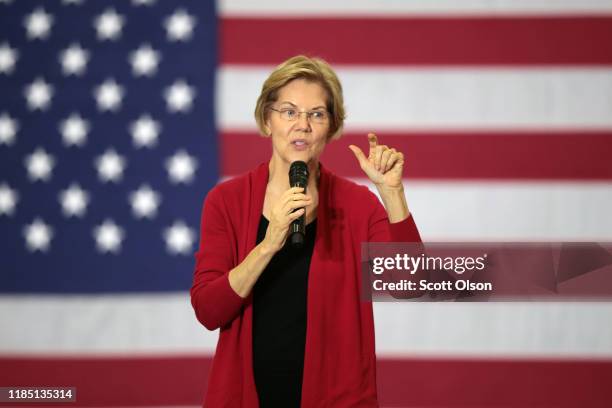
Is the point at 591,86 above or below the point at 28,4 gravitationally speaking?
Answer: below

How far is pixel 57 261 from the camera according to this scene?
218 cm

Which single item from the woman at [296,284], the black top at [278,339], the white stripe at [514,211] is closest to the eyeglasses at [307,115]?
the woman at [296,284]

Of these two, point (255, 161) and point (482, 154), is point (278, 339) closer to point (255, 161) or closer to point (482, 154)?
point (255, 161)

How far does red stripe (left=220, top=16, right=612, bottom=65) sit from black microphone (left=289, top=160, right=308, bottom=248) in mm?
1167

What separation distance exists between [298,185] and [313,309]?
0.22 m

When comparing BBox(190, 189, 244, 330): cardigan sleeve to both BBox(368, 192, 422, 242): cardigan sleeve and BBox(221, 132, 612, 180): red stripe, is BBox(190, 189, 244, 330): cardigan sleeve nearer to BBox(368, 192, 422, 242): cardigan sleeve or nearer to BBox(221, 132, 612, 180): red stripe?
BBox(368, 192, 422, 242): cardigan sleeve

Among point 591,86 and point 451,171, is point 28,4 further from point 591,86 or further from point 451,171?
point 591,86

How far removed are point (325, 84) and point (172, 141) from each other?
117 cm

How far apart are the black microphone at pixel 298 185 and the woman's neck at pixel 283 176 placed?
0.08m

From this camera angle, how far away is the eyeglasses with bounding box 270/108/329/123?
1125mm

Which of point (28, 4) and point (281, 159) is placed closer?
point (281, 159)

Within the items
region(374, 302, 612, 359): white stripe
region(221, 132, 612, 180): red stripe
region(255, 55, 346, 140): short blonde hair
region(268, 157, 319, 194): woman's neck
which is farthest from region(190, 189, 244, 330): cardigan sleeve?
region(374, 302, 612, 359): white stripe

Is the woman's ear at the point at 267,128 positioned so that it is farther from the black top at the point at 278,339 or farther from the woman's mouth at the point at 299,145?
the black top at the point at 278,339

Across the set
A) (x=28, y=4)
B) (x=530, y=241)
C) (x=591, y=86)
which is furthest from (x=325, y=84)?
(x=28, y=4)
